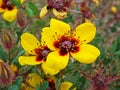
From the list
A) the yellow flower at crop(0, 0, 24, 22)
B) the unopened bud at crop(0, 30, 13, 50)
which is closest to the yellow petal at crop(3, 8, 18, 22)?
the yellow flower at crop(0, 0, 24, 22)

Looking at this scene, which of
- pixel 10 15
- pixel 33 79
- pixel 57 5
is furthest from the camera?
pixel 10 15

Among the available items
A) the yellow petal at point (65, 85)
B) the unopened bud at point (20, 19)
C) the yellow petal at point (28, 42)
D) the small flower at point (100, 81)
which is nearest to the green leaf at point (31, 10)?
the unopened bud at point (20, 19)

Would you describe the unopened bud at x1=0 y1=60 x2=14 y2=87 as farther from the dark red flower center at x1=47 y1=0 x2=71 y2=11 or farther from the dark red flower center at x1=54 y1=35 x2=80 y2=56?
the dark red flower center at x1=47 y1=0 x2=71 y2=11

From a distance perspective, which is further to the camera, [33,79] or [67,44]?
[33,79]

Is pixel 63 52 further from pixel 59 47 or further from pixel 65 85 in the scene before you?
pixel 65 85

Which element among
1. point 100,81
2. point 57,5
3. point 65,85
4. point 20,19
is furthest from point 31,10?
point 100,81
